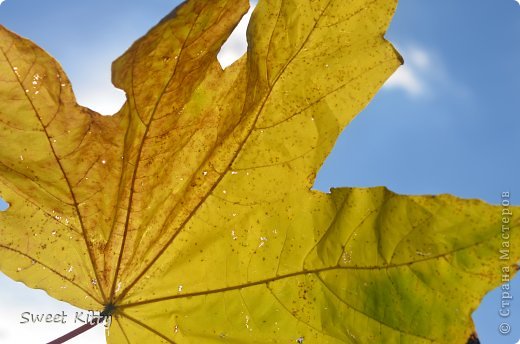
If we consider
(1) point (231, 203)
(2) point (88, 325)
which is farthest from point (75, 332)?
(1) point (231, 203)

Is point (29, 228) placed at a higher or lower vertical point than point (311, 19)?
lower

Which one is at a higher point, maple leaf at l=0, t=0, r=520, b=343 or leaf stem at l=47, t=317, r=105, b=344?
maple leaf at l=0, t=0, r=520, b=343

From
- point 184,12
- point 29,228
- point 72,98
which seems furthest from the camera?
point 29,228

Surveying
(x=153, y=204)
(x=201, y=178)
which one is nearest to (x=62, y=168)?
(x=153, y=204)

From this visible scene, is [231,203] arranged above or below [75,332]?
above

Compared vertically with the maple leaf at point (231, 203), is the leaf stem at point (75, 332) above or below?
below

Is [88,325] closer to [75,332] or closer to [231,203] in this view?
[75,332]

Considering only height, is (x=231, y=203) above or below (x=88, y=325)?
above

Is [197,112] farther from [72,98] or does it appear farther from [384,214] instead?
[384,214]
